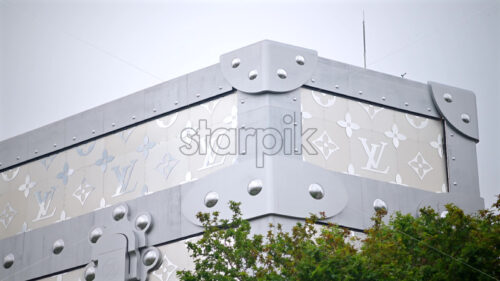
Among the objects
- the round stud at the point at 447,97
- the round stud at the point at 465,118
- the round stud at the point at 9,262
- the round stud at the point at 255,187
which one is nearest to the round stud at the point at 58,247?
the round stud at the point at 9,262

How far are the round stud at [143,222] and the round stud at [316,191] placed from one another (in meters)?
4.23

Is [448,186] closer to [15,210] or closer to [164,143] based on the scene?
[164,143]

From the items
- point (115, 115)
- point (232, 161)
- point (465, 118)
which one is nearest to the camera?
point (232, 161)

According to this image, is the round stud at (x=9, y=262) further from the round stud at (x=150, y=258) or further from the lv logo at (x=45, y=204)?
the round stud at (x=150, y=258)

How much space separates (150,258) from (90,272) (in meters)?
1.81

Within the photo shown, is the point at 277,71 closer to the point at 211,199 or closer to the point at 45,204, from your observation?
the point at 211,199

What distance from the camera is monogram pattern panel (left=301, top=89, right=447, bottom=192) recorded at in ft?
86.9

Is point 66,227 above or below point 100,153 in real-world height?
below

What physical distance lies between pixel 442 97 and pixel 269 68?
540 centimetres

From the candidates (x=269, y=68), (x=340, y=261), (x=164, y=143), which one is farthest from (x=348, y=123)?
(x=340, y=261)

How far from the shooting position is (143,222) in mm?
26578

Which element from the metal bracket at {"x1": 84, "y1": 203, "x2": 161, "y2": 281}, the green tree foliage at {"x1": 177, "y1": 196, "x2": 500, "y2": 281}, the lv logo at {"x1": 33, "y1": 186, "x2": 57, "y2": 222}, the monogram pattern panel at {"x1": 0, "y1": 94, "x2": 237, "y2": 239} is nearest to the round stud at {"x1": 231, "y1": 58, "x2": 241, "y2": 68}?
the monogram pattern panel at {"x1": 0, "y1": 94, "x2": 237, "y2": 239}

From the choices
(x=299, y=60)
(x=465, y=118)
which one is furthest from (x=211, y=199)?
(x=465, y=118)

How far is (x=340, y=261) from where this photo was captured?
19078mm
